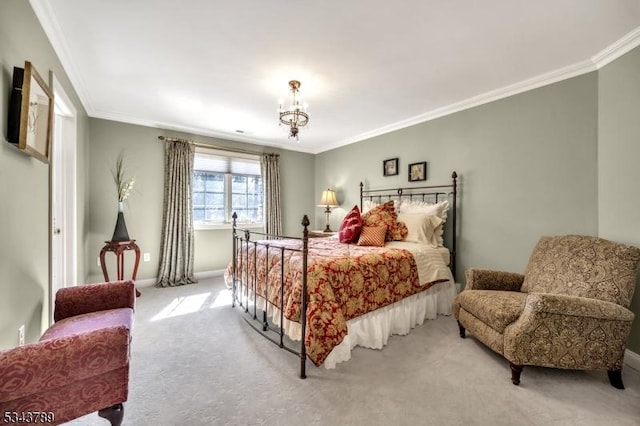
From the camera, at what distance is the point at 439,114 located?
3453 mm

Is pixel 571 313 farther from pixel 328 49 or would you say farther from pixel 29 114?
pixel 29 114

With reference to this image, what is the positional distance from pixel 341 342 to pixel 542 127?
2.82m

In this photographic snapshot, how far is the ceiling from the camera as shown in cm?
171

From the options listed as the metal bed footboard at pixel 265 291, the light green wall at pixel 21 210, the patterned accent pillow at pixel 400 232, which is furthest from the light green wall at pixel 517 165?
the light green wall at pixel 21 210

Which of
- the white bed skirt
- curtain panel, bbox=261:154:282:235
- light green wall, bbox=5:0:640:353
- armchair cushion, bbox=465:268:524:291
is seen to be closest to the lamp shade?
light green wall, bbox=5:0:640:353

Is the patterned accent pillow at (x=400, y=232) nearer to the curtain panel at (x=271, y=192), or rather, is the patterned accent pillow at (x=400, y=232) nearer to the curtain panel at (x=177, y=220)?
the curtain panel at (x=271, y=192)

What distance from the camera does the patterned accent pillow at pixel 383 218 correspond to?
329 cm

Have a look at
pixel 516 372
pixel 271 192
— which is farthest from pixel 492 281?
pixel 271 192

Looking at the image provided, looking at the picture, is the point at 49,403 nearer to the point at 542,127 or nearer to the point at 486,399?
the point at 486,399

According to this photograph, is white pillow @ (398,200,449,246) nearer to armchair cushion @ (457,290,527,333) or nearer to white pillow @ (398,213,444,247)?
white pillow @ (398,213,444,247)

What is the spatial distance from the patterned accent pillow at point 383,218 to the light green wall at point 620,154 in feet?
6.05

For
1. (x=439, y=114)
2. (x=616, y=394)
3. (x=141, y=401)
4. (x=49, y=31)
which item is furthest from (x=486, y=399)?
(x=49, y=31)

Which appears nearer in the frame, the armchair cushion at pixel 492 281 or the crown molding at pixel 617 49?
the crown molding at pixel 617 49

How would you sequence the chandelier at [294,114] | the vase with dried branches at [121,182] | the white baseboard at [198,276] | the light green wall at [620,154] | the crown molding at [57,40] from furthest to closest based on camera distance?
the white baseboard at [198,276], the vase with dried branches at [121,182], the chandelier at [294,114], the light green wall at [620,154], the crown molding at [57,40]
